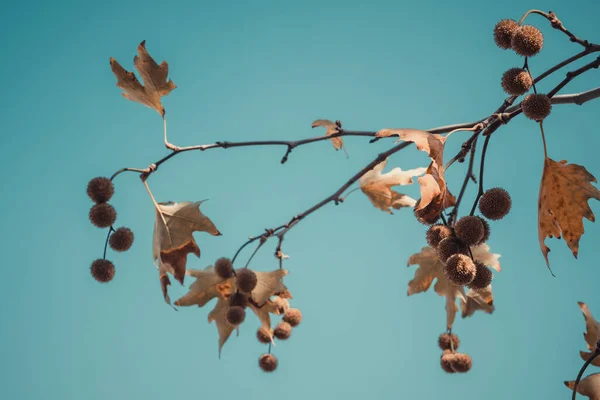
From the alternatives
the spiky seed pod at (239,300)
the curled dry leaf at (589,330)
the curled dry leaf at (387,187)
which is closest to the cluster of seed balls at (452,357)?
the curled dry leaf at (387,187)

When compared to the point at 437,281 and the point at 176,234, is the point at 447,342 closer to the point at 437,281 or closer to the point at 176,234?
the point at 437,281

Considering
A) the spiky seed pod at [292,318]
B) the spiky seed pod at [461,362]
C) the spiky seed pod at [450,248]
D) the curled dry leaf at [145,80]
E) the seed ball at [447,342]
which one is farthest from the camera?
the spiky seed pod at [292,318]

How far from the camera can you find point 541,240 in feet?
5.13

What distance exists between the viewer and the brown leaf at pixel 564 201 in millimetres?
1535

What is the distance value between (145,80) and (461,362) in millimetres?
1797

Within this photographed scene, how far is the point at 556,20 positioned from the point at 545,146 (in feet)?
1.14

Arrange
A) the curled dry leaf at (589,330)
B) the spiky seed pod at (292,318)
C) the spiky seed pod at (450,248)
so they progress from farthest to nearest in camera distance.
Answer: the spiky seed pod at (292,318)
the curled dry leaf at (589,330)
the spiky seed pod at (450,248)

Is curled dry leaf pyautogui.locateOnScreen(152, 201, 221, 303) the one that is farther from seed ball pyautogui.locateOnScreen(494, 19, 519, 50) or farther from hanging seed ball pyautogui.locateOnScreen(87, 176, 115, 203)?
seed ball pyautogui.locateOnScreen(494, 19, 519, 50)

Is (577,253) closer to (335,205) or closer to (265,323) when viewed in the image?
(335,205)

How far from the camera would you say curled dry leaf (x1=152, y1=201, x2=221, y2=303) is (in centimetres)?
172

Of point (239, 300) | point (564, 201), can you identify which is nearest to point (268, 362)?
point (239, 300)

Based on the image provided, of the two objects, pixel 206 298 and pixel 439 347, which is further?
pixel 439 347

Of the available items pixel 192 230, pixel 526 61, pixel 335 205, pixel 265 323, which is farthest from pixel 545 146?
pixel 265 323

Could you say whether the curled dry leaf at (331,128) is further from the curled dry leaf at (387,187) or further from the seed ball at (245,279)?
the seed ball at (245,279)
